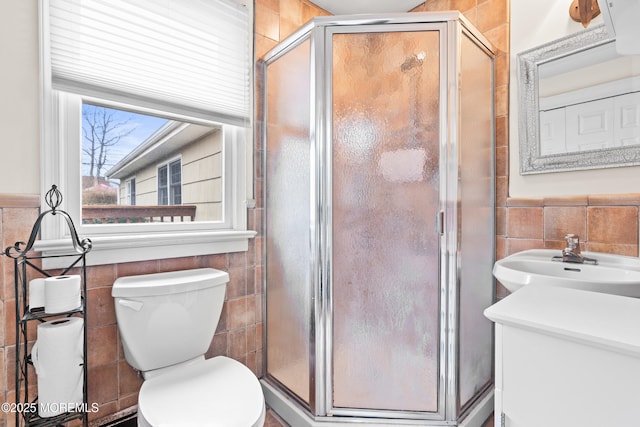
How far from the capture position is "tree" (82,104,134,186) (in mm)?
1385

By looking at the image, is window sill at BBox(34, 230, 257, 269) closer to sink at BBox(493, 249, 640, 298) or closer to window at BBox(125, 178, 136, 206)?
window at BBox(125, 178, 136, 206)

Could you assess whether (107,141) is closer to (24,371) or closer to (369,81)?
(24,371)

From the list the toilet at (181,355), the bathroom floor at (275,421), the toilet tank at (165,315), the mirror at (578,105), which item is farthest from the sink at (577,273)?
the toilet tank at (165,315)

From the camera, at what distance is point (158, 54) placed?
146 centimetres

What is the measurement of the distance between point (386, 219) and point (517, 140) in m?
0.89

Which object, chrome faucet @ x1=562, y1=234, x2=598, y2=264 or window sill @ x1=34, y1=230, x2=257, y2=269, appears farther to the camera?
chrome faucet @ x1=562, y1=234, x2=598, y2=264

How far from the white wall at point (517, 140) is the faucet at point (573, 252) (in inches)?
9.5

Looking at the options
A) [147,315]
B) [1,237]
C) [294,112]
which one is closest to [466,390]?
[147,315]

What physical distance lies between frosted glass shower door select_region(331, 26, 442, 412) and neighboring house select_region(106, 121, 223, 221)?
2.41 feet

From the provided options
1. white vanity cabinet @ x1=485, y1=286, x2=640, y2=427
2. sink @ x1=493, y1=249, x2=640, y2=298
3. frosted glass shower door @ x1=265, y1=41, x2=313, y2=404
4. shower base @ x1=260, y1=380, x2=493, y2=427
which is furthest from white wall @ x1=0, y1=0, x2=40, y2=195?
sink @ x1=493, y1=249, x2=640, y2=298

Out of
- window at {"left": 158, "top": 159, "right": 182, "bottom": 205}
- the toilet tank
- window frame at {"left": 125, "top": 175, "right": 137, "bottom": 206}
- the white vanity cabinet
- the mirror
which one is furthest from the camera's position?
window at {"left": 158, "top": 159, "right": 182, "bottom": 205}

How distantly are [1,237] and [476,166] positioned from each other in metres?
1.98

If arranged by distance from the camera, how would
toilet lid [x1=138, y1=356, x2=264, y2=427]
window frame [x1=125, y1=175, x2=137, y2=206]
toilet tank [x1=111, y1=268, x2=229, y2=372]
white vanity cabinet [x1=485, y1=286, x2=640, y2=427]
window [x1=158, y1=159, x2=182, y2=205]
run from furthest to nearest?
window [x1=158, y1=159, x2=182, y2=205] < window frame [x1=125, y1=175, x2=137, y2=206] < toilet tank [x1=111, y1=268, x2=229, y2=372] < toilet lid [x1=138, y1=356, x2=264, y2=427] < white vanity cabinet [x1=485, y1=286, x2=640, y2=427]

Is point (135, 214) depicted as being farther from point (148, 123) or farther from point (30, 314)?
point (30, 314)
